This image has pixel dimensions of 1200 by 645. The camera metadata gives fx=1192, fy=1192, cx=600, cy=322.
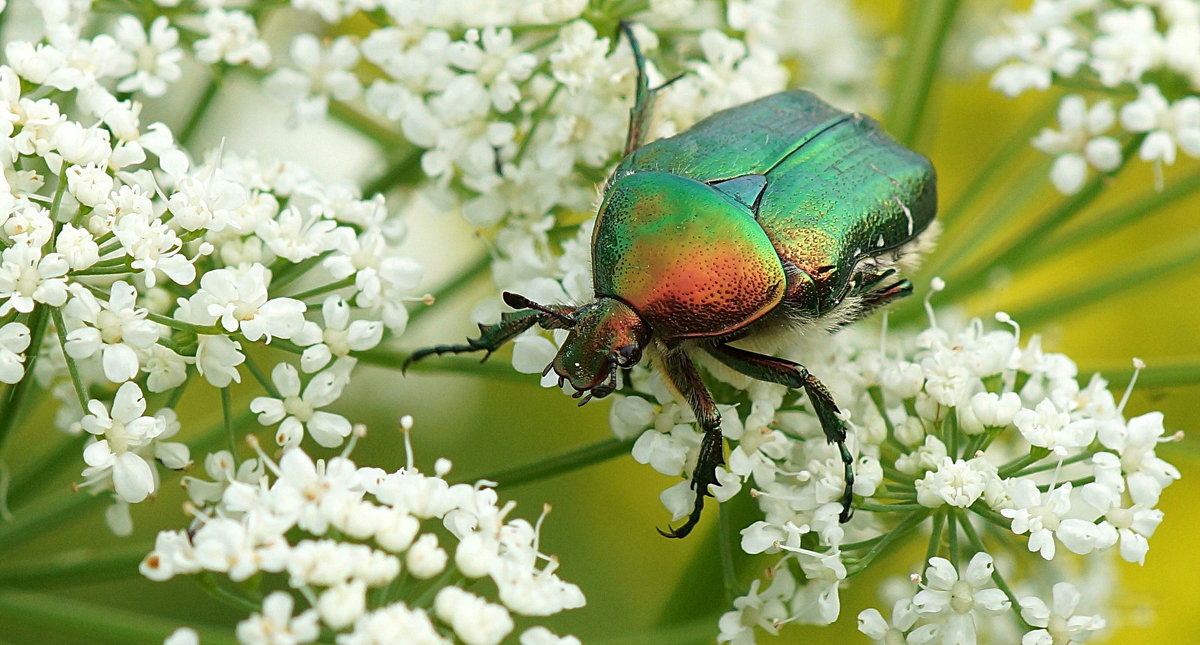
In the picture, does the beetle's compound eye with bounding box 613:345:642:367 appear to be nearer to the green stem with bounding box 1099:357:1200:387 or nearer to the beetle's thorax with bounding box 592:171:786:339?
the beetle's thorax with bounding box 592:171:786:339

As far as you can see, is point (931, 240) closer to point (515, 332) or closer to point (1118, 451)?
point (1118, 451)

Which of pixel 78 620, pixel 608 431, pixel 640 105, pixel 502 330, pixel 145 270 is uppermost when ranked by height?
pixel 640 105

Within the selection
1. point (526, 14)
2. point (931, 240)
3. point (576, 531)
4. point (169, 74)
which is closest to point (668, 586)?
point (576, 531)

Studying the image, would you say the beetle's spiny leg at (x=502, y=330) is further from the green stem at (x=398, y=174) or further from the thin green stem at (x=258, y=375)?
the green stem at (x=398, y=174)

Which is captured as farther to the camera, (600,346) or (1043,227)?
(1043,227)

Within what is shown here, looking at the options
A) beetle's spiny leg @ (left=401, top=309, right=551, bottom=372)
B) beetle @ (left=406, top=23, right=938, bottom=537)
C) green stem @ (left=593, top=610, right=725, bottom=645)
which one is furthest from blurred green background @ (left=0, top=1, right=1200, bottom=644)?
beetle's spiny leg @ (left=401, top=309, right=551, bottom=372)

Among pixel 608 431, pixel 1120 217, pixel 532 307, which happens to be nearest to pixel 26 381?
pixel 532 307

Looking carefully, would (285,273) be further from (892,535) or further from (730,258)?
(892,535)
